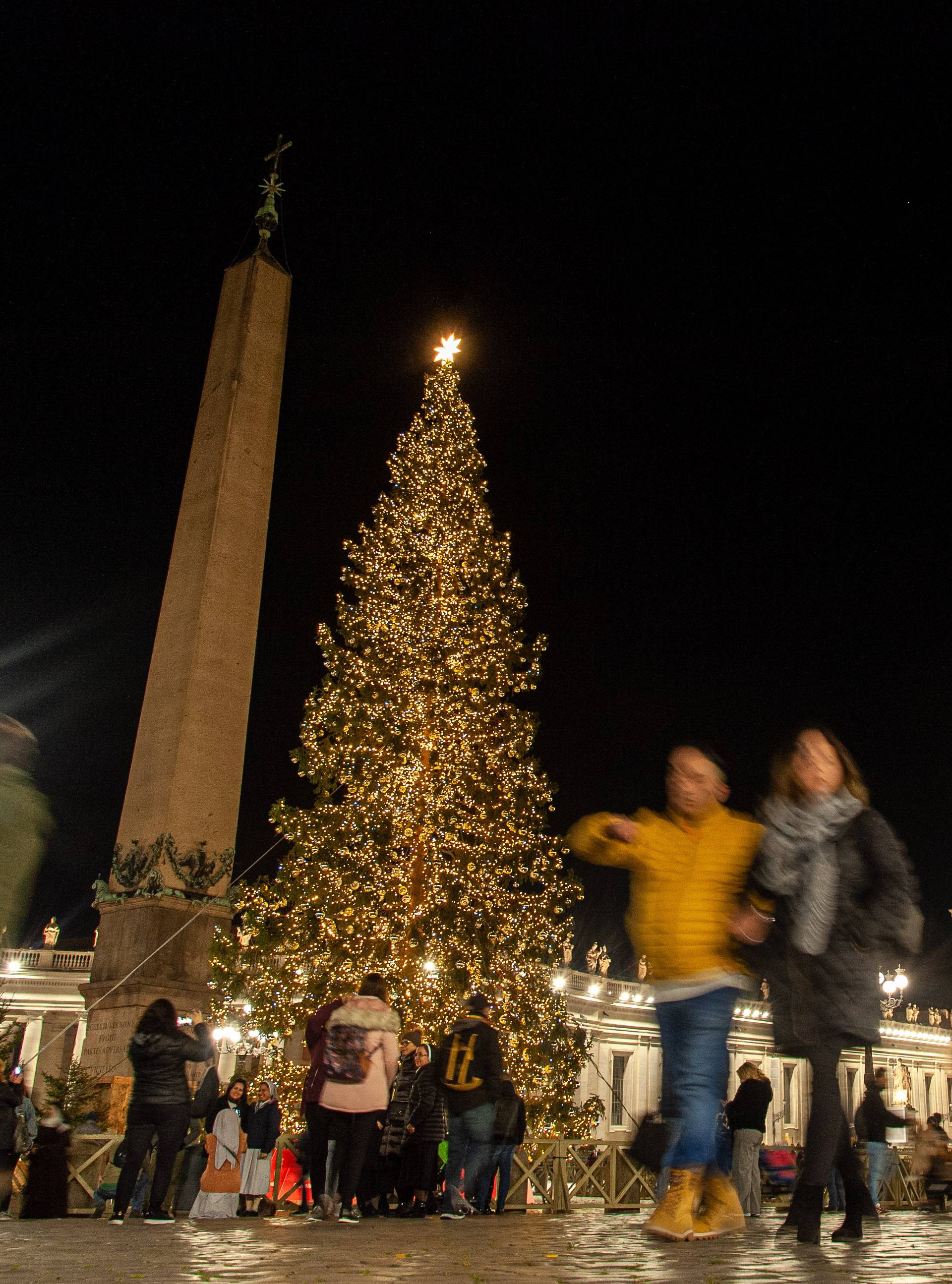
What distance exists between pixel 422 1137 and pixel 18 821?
6.68 metres

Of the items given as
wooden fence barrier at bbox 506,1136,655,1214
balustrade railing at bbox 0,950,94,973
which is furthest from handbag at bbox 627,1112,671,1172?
balustrade railing at bbox 0,950,94,973

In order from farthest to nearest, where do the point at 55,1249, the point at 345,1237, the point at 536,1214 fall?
the point at 536,1214, the point at 345,1237, the point at 55,1249

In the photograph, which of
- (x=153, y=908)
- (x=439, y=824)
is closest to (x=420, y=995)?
(x=439, y=824)

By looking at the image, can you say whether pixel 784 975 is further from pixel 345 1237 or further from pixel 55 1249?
pixel 55 1249

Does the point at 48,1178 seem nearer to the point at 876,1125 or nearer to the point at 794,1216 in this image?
the point at 794,1216

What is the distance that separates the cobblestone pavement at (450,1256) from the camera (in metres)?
3.91

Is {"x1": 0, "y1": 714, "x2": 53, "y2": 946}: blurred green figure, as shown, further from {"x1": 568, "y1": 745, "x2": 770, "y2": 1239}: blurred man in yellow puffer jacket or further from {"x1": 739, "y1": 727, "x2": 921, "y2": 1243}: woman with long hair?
{"x1": 739, "y1": 727, "x2": 921, "y2": 1243}: woman with long hair

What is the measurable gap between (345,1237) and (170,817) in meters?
8.41

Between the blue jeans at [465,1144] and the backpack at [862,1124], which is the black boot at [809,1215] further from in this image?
the backpack at [862,1124]

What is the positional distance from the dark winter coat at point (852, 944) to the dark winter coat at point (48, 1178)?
6.94 m

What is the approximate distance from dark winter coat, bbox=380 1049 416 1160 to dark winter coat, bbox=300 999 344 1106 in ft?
4.54

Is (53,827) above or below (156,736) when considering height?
below

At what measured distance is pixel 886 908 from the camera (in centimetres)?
534

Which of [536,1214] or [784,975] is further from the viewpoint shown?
[536,1214]
